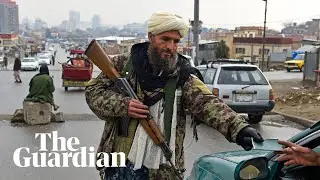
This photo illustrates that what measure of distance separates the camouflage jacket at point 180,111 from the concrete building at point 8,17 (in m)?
164

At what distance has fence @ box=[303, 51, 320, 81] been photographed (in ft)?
81.8

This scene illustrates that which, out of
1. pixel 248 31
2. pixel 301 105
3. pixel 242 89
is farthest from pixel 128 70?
pixel 248 31

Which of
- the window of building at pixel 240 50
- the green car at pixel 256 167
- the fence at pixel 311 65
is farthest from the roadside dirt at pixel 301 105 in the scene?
the window of building at pixel 240 50

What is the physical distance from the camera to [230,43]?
318 feet

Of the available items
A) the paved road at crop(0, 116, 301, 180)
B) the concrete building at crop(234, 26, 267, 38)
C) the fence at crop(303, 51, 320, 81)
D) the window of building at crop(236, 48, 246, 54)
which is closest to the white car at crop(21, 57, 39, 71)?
the fence at crop(303, 51, 320, 81)

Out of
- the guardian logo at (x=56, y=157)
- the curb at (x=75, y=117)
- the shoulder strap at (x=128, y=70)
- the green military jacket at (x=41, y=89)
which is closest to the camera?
the shoulder strap at (x=128, y=70)

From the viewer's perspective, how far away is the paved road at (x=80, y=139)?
7090 millimetres

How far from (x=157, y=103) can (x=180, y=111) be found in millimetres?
166

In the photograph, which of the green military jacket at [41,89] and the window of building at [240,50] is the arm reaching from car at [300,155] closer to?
the green military jacket at [41,89]

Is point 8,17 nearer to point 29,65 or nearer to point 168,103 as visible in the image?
point 29,65

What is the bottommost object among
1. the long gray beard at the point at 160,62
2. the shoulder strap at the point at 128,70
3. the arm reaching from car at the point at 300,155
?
the arm reaching from car at the point at 300,155

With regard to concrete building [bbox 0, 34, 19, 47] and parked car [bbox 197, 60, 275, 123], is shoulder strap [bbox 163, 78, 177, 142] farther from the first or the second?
concrete building [bbox 0, 34, 19, 47]

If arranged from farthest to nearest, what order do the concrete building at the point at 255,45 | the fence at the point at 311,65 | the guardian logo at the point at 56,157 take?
the concrete building at the point at 255,45 < the fence at the point at 311,65 < the guardian logo at the point at 56,157

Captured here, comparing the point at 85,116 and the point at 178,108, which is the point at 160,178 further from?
the point at 85,116
